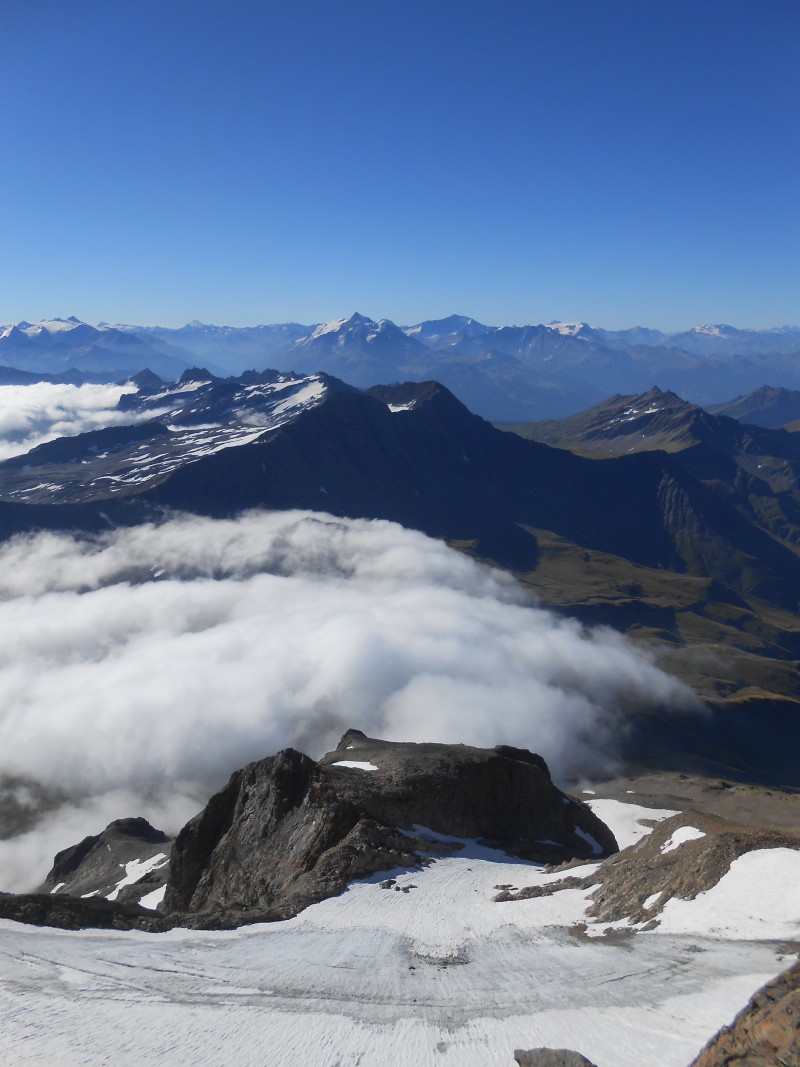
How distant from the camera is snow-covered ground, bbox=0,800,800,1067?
69.9 ft

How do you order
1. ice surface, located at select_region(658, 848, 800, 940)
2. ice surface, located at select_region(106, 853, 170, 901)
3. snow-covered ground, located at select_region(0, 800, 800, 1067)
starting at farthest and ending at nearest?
ice surface, located at select_region(106, 853, 170, 901)
ice surface, located at select_region(658, 848, 800, 940)
snow-covered ground, located at select_region(0, 800, 800, 1067)

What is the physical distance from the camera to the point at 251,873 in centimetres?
5097

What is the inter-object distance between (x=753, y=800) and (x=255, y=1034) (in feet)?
372

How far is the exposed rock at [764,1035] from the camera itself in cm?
1672

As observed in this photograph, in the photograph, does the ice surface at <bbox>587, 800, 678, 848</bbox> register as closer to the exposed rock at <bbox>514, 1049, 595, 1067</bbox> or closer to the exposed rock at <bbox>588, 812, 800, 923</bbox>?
the exposed rock at <bbox>588, 812, 800, 923</bbox>

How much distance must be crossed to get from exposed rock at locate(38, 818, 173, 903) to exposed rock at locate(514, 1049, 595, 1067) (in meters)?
62.1

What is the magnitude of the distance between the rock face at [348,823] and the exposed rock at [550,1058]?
19.8 m

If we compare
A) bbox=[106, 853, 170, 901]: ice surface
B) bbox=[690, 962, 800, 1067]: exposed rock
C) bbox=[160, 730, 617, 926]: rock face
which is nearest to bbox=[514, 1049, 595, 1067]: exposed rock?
bbox=[690, 962, 800, 1067]: exposed rock

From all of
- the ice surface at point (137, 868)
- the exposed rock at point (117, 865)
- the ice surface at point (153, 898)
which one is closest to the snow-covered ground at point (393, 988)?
the ice surface at point (153, 898)

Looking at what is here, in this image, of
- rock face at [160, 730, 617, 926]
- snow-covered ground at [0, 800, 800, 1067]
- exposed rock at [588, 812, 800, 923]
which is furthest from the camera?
rock face at [160, 730, 617, 926]

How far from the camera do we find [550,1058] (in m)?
19.9

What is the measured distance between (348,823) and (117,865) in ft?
208

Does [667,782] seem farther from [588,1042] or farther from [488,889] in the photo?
[588,1042]

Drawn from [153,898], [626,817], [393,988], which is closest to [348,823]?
[393,988]
